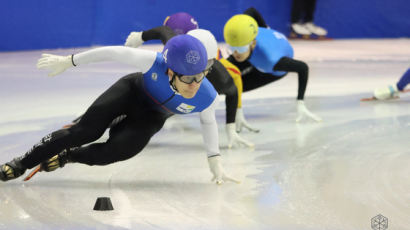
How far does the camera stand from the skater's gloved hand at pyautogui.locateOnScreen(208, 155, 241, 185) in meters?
4.11

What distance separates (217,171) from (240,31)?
2.02m

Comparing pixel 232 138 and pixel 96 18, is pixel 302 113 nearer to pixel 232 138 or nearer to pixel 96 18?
pixel 232 138

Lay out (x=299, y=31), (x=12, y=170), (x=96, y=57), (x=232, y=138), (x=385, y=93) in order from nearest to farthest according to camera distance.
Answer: (x=12, y=170)
(x=96, y=57)
(x=232, y=138)
(x=385, y=93)
(x=299, y=31)

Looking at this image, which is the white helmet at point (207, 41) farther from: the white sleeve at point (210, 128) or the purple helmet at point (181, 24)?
the purple helmet at point (181, 24)

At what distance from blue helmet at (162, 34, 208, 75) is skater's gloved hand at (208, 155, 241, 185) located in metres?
0.62

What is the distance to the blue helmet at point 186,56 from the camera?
3.69 meters

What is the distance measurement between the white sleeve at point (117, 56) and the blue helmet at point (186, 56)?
293mm

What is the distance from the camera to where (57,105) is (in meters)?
6.60

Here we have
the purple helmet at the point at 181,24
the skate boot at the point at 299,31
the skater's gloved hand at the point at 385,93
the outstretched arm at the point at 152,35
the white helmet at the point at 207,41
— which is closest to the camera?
the white helmet at the point at 207,41

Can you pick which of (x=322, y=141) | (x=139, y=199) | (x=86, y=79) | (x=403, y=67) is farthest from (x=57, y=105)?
(x=403, y=67)

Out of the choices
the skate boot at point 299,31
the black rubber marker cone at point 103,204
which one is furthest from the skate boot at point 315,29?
the black rubber marker cone at point 103,204

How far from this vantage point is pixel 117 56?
3986 millimetres

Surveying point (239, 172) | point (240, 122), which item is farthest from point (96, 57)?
point (240, 122)

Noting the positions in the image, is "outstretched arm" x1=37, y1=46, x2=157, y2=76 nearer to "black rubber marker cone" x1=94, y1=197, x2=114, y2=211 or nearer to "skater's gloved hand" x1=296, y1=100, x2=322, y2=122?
"black rubber marker cone" x1=94, y1=197, x2=114, y2=211
